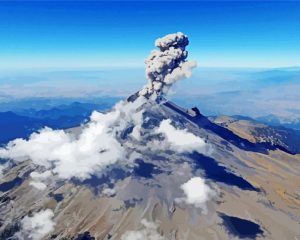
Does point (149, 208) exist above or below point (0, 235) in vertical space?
above

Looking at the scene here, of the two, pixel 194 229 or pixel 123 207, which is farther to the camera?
pixel 123 207

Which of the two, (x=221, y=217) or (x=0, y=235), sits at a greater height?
(x=221, y=217)

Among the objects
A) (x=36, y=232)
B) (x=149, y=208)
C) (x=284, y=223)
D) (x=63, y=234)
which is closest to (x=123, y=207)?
(x=149, y=208)

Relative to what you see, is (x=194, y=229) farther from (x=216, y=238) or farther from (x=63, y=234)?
(x=63, y=234)

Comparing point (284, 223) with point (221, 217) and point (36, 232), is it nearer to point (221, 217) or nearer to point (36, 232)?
point (221, 217)

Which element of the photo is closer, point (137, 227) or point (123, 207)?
point (137, 227)

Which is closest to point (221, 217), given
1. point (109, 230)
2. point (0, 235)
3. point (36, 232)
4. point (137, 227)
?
point (137, 227)

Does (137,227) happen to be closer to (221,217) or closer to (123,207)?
(123,207)
